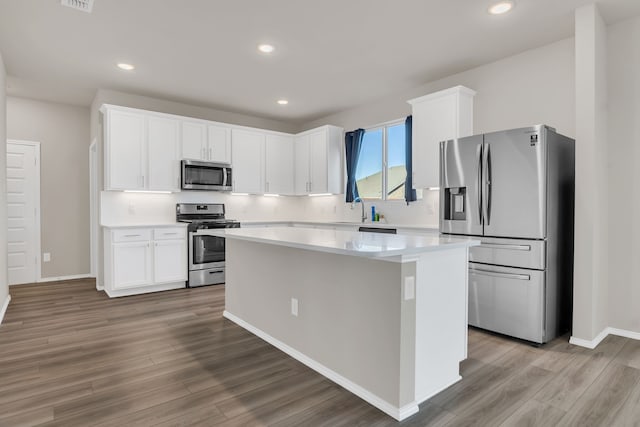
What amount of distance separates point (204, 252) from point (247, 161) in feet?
A: 5.59

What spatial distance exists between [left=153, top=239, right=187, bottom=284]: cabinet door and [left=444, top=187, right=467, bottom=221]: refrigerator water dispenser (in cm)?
354

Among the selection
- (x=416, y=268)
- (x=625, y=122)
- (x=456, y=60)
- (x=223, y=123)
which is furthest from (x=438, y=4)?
(x=223, y=123)

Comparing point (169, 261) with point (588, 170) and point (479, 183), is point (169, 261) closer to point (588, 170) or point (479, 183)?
point (479, 183)

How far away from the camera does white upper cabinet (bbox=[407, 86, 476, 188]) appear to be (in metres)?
4.09

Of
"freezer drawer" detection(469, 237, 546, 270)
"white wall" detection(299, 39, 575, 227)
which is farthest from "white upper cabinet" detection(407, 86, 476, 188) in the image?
"freezer drawer" detection(469, 237, 546, 270)

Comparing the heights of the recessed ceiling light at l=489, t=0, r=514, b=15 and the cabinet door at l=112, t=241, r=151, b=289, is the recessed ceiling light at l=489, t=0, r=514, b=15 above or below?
above

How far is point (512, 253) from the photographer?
309 centimetres

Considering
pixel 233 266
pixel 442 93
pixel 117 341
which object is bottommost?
pixel 117 341

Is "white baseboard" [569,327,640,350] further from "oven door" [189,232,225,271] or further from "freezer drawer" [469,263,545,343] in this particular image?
"oven door" [189,232,225,271]

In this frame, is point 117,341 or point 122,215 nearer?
point 117,341

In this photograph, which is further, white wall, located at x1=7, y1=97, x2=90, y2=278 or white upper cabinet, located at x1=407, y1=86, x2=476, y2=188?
white wall, located at x1=7, y1=97, x2=90, y2=278

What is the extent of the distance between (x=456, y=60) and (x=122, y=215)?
477 cm

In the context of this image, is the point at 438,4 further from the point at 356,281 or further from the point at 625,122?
the point at 356,281

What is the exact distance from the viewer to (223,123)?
229 inches
